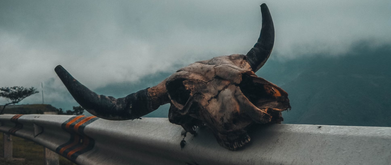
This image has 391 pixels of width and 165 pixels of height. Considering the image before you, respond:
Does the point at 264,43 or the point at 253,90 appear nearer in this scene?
the point at 253,90

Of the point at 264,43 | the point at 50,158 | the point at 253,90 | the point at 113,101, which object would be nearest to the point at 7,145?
the point at 50,158

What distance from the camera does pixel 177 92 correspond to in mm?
2117

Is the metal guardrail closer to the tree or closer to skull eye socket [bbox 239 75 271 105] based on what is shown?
skull eye socket [bbox 239 75 271 105]

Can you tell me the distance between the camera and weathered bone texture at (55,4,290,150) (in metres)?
1.68

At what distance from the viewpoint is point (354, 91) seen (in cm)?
7550

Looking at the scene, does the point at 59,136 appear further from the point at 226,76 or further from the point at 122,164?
the point at 226,76

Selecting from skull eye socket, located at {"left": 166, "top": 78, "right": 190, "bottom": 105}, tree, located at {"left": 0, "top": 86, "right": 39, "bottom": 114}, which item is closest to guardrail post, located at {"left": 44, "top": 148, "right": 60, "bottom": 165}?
skull eye socket, located at {"left": 166, "top": 78, "right": 190, "bottom": 105}

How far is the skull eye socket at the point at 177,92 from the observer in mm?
2062

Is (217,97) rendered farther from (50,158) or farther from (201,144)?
(50,158)

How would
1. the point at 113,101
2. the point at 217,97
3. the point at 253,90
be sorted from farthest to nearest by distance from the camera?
1. the point at 113,101
2. the point at 253,90
3. the point at 217,97

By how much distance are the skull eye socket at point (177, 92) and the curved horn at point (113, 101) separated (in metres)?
0.19

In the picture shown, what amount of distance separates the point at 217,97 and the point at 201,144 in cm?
53

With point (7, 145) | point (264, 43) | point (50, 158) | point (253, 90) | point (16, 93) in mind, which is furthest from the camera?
point (16, 93)

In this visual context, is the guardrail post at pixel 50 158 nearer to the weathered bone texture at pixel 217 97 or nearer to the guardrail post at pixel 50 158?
the guardrail post at pixel 50 158
